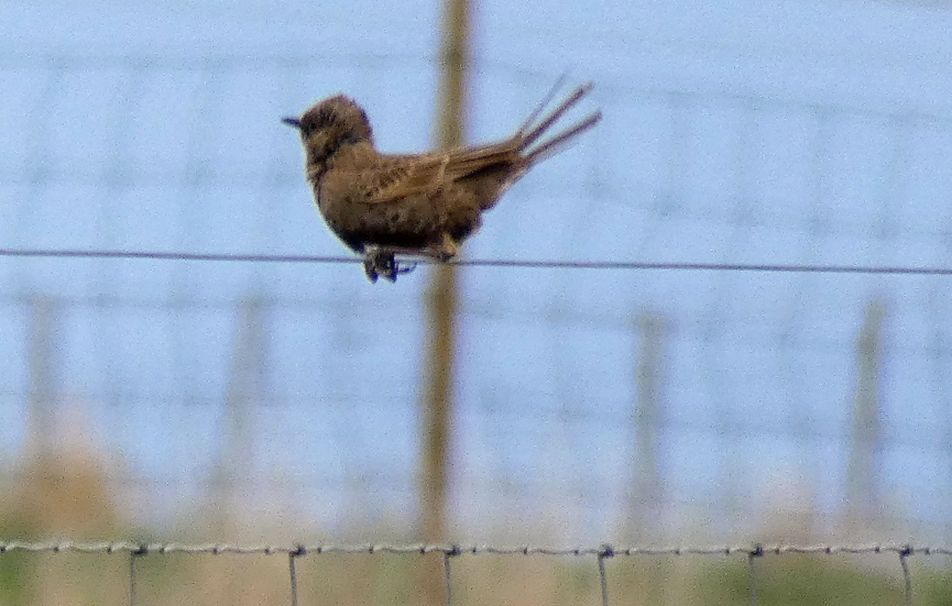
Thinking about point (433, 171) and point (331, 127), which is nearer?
point (433, 171)

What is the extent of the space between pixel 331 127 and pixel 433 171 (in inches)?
18.2

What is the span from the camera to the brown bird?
4.70 m

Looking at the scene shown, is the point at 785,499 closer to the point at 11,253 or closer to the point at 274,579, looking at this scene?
the point at 274,579

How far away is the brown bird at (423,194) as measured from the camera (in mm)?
4695

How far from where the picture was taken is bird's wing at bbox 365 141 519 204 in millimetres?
4691

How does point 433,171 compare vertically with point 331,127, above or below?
below

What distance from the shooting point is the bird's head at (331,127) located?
5016 mm

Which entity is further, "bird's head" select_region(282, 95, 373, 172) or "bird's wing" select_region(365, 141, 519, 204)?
"bird's head" select_region(282, 95, 373, 172)

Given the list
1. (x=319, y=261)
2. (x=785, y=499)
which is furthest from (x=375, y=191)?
(x=785, y=499)

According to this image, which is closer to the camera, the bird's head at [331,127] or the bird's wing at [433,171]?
the bird's wing at [433,171]

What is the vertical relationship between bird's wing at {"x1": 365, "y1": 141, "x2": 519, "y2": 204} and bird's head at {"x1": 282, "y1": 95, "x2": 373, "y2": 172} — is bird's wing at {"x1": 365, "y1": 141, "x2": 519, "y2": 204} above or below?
below

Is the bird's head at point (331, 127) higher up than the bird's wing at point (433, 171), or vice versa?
the bird's head at point (331, 127)

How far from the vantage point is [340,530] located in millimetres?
5770

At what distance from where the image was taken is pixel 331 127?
5.05 m
